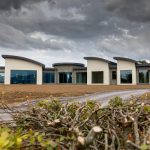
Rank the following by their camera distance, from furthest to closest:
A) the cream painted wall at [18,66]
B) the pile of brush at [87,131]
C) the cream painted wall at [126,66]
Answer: the cream painted wall at [18,66] < the cream painted wall at [126,66] < the pile of brush at [87,131]

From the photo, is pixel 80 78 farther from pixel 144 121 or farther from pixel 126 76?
pixel 144 121

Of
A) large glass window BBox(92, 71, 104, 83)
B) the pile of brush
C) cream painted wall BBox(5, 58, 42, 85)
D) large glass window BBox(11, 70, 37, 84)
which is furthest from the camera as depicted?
large glass window BBox(11, 70, 37, 84)

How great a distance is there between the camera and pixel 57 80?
238ft

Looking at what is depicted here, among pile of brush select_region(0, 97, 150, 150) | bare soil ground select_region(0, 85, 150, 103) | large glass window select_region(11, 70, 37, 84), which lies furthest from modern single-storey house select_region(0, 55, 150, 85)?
pile of brush select_region(0, 97, 150, 150)

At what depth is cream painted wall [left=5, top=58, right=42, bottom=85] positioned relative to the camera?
6838 centimetres

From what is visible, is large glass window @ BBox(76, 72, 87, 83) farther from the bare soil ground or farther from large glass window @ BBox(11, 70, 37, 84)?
the bare soil ground

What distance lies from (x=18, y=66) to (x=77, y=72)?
12703 millimetres

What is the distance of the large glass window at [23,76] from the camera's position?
227 feet

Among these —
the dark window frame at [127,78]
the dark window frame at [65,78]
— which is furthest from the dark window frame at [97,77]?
the dark window frame at [65,78]

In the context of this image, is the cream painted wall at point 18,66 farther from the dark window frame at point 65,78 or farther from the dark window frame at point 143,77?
the dark window frame at point 143,77

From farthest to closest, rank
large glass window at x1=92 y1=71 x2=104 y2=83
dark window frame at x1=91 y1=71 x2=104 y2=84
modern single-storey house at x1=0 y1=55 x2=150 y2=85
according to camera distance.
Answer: large glass window at x1=92 y1=71 x2=104 y2=83
dark window frame at x1=91 y1=71 x2=104 y2=84
modern single-storey house at x1=0 y1=55 x2=150 y2=85

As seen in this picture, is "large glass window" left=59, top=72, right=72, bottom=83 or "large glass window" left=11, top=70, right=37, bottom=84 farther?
"large glass window" left=59, top=72, right=72, bottom=83

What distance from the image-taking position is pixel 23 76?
70000mm

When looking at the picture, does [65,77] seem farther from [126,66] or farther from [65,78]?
[126,66]
